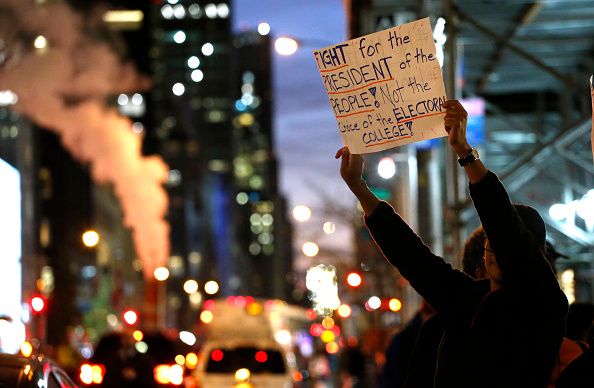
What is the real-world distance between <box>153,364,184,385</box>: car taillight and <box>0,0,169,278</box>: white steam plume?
8.15 meters

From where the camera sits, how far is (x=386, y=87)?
4.83 meters

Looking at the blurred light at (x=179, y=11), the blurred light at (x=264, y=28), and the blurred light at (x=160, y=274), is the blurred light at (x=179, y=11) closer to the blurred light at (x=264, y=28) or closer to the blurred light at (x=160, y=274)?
the blurred light at (x=160, y=274)

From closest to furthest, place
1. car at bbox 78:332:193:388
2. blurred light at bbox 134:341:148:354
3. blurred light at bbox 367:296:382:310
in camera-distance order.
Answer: car at bbox 78:332:193:388
blurred light at bbox 134:341:148:354
blurred light at bbox 367:296:382:310

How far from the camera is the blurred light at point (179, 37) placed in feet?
624

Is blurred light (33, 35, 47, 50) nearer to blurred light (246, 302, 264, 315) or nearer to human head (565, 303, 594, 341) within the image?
blurred light (246, 302, 264, 315)

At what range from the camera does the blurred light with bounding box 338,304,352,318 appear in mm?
39619

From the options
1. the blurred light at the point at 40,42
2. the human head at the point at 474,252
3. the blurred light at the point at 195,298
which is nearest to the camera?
the human head at the point at 474,252

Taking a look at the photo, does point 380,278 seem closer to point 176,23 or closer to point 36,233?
point 36,233

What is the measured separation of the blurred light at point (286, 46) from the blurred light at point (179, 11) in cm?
16597

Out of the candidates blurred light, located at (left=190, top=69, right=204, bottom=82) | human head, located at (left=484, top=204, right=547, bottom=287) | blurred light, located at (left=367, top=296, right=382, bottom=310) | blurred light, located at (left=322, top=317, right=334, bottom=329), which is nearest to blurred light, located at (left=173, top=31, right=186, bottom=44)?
blurred light, located at (left=190, top=69, right=204, bottom=82)

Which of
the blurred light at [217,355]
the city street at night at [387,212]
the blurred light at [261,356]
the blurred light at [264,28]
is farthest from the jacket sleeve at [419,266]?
the blurred light at [217,355]

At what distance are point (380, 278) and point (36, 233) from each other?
27831 millimetres

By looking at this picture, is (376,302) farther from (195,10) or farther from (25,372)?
(195,10)

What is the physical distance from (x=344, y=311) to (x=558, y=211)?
769 inches
